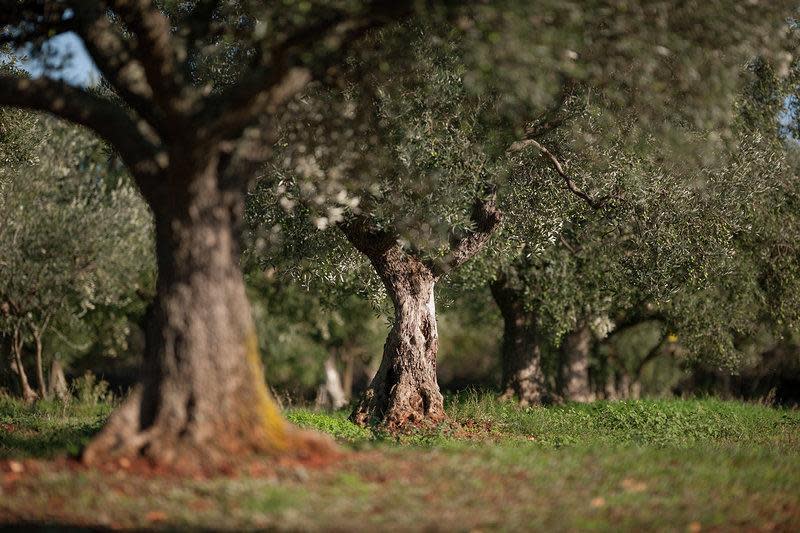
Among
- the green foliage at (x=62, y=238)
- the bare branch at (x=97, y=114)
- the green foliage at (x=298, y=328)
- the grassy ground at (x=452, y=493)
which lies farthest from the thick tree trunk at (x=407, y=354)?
the green foliage at (x=298, y=328)

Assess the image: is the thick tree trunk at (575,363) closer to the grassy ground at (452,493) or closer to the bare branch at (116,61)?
the grassy ground at (452,493)

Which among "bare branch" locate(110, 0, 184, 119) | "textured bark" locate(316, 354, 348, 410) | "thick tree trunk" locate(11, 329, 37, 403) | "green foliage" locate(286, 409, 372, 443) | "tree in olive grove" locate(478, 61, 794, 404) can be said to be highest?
"bare branch" locate(110, 0, 184, 119)

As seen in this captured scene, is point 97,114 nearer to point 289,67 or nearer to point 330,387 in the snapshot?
point 289,67

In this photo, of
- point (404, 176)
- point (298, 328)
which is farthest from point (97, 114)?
point (298, 328)

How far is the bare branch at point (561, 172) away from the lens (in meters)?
17.5

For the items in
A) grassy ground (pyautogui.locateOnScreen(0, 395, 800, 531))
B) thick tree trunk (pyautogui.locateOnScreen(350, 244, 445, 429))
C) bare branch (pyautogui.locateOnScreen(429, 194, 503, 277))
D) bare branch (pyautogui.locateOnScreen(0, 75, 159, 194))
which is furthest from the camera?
bare branch (pyautogui.locateOnScreen(429, 194, 503, 277))

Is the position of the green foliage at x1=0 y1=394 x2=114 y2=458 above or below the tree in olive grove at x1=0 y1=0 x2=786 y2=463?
below

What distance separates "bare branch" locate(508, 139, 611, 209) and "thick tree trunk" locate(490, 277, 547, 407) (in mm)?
7463

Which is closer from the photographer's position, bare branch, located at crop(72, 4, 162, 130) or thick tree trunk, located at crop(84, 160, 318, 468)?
thick tree trunk, located at crop(84, 160, 318, 468)

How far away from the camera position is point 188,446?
9.71 m

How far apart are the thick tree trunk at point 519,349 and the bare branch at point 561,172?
24.5 ft

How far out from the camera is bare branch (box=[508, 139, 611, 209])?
1752 centimetres

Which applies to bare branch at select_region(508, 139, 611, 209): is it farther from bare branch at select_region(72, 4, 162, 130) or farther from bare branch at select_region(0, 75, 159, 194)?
bare branch at select_region(0, 75, 159, 194)

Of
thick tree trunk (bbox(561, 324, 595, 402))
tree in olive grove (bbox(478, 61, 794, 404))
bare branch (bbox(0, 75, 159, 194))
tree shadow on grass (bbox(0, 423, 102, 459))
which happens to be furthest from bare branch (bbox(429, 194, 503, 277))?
thick tree trunk (bbox(561, 324, 595, 402))
